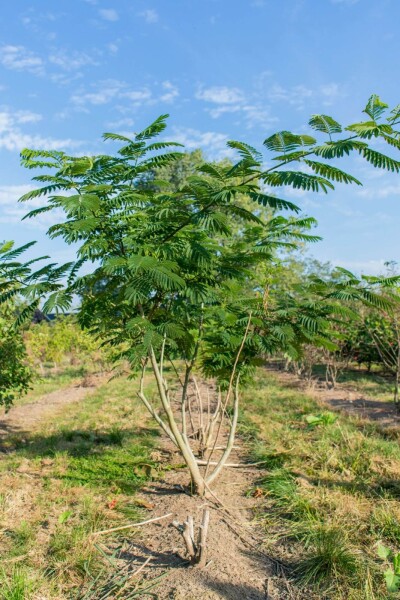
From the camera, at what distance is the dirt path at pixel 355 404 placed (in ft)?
27.4

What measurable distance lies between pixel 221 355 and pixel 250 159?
2.06m

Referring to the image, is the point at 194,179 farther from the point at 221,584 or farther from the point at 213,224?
the point at 221,584

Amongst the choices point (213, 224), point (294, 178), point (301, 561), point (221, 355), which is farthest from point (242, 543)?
point (294, 178)

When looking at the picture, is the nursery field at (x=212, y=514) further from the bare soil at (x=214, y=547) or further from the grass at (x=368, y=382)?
the grass at (x=368, y=382)

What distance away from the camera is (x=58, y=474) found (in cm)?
557

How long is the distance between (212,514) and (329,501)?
3.63 ft

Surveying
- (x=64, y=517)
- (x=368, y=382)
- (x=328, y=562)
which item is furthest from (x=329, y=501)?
(x=368, y=382)

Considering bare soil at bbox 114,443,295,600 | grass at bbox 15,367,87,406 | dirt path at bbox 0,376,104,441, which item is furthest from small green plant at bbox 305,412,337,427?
grass at bbox 15,367,87,406

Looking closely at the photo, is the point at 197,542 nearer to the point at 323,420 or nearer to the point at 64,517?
the point at 64,517

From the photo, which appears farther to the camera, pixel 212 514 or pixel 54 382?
pixel 54 382

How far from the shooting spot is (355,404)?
32.4 ft

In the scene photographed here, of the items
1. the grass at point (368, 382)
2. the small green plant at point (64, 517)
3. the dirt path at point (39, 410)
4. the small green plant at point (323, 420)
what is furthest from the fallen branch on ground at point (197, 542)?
the grass at point (368, 382)

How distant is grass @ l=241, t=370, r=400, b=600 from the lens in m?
3.35

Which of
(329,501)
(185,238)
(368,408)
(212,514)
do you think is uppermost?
(185,238)
